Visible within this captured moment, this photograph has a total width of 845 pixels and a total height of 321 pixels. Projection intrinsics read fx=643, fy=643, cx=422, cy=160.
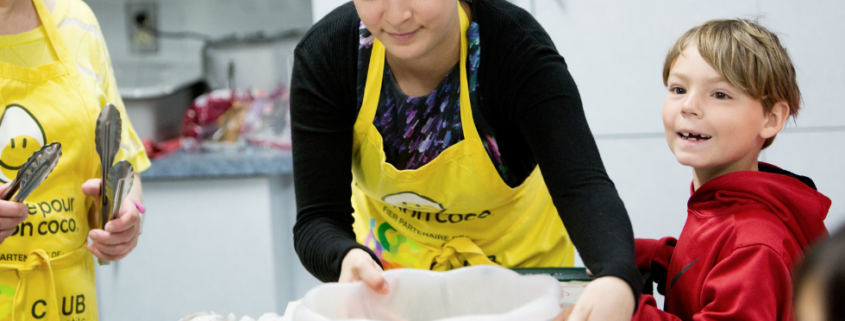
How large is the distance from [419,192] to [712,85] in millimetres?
409

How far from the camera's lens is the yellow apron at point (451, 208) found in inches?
34.4

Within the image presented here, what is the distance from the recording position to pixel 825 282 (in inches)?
10.0

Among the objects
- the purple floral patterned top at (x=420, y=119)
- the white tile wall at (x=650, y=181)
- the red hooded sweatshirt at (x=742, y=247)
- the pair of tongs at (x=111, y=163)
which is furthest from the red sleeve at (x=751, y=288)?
the white tile wall at (x=650, y=181)

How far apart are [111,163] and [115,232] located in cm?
10

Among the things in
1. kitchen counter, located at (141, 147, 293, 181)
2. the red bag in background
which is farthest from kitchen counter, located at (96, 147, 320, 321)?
the red bag in background

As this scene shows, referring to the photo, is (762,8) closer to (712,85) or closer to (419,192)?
(712,85)

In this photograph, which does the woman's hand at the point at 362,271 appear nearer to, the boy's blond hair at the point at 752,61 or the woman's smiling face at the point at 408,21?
the woman's smiling face at the point at 408,21

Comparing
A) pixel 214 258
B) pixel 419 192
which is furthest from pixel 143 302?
pixel 419 192

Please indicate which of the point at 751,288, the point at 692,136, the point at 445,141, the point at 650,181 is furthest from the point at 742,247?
the point at 650,181

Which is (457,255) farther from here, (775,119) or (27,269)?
(27,269)

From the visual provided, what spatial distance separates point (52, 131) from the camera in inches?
34.4

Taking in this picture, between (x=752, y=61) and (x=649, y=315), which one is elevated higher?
(x=752, y=61)

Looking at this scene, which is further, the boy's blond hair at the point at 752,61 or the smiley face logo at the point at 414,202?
the smiley face logo at the point at 414,202

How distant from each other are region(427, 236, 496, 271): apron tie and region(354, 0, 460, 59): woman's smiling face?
1.21 ft
